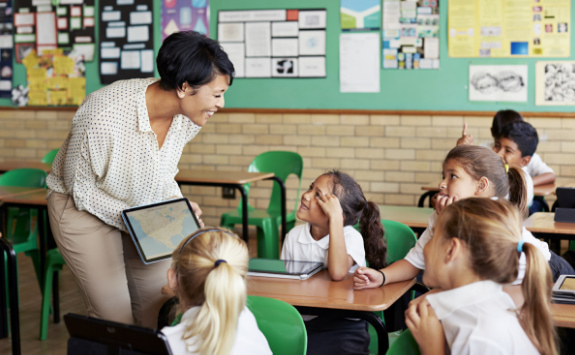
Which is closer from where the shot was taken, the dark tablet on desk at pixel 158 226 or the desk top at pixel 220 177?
the dark tablet on desk at pixel 158 226

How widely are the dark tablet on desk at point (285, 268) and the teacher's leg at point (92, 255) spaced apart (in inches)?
18.4

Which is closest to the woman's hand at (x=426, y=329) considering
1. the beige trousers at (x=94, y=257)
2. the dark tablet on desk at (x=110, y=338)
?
the dark tablet on desk at (x=110, y=338)

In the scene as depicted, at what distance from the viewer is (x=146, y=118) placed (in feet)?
6.90

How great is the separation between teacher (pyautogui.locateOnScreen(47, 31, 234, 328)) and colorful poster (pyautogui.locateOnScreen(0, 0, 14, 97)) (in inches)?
181

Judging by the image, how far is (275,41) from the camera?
18.2 ft

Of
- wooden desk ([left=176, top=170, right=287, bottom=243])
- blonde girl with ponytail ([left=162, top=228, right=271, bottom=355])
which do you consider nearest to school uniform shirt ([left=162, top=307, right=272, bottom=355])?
blonde girl with ponytail ([left=162, top=228, right=271, bottom=355])

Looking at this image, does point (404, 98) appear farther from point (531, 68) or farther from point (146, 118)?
point (146, 118)

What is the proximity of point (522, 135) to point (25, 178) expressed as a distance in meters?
3.18

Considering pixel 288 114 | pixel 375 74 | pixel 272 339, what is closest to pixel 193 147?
pixel 288 114

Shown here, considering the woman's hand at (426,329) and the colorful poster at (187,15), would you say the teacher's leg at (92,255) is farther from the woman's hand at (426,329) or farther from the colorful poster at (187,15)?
the colorful poster at (187,15)

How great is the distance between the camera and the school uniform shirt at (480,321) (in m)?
1.37

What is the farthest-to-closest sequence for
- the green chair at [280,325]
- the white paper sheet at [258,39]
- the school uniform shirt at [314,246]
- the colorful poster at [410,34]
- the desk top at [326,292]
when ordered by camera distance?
1. the white paper sheet at [258,39]
2. the colorful poster at [410,34]
3. the school uniform shirt at [314,246]
4. the desk top at [326,292]
5. the green chair at [280,325]

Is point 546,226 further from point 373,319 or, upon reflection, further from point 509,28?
point 509,28

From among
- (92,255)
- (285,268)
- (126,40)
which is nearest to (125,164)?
(92,255)
